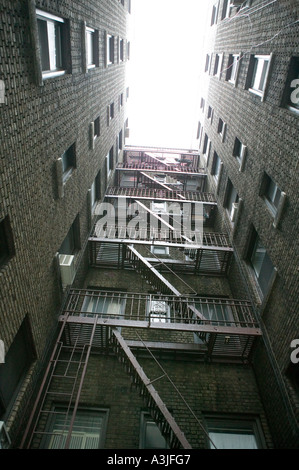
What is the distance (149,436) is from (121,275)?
5912 millimetres

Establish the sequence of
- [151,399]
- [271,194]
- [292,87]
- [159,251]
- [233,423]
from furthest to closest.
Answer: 1. [159,251]
2. [271,194]
3. [233,423]
4. [292,87]
5. [151,399]

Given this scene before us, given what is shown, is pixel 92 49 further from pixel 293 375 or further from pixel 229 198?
pixel 293 375

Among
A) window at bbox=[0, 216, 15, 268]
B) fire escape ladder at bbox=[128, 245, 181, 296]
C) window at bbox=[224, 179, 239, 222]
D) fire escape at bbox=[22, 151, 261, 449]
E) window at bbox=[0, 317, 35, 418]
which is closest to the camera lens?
window at bbox=[0, 216, 15, 268]

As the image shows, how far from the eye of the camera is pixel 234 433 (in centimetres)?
742

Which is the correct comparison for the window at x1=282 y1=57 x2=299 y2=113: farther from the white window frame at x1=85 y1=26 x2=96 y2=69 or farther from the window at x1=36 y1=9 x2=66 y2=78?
the white window frame at x1=85 y1=26 x2=96 y2=69

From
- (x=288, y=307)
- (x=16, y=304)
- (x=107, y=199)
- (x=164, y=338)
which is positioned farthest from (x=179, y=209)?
(x=16, y=304)

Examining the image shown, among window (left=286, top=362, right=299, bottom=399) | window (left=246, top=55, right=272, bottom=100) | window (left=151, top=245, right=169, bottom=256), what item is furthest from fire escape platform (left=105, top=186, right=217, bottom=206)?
window (left=286, top=362, right=299, bottom=399)

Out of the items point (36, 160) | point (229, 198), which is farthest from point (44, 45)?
point (229, 198)

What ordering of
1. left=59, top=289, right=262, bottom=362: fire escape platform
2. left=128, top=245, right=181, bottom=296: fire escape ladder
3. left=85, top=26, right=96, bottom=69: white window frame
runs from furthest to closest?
left=128, top=245, right=181, bottom=296: fire escape ladder → left=85, top=26, right=96, bottom=69: white window frame → left=59, top=289, right=262, bottom=362: fire escape platform

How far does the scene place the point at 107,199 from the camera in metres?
14.7

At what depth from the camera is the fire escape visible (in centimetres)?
689

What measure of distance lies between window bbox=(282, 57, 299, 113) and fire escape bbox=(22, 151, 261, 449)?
567 centimetres
